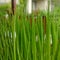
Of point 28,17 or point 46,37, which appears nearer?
point 46,37

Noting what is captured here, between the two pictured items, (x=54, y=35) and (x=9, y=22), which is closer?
(x=54, y=35)

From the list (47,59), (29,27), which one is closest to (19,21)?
(29,27)

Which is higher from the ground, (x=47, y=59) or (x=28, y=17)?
(x=28, y=17)

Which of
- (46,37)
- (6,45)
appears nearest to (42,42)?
(46,37)

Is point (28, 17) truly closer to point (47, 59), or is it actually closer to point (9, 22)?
point (9, 22)

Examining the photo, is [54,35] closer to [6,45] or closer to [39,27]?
[39,27]

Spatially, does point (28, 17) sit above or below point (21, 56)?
above

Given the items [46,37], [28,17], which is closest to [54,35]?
[46,37]

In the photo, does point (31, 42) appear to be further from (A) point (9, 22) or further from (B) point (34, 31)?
(A) point (9, 22)
